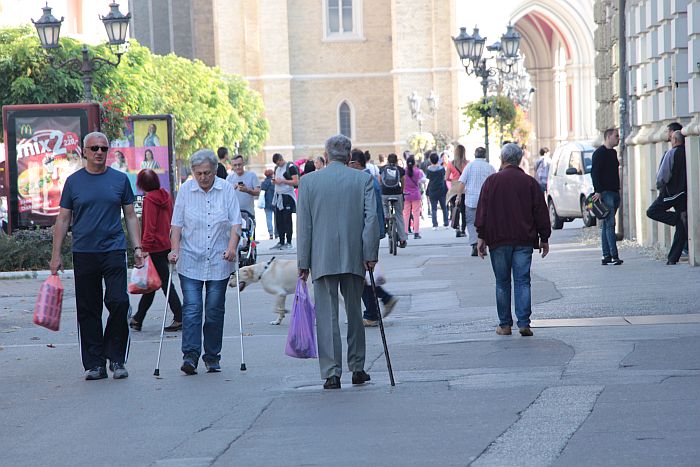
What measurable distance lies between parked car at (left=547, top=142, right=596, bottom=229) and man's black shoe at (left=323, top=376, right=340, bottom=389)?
18.3 m

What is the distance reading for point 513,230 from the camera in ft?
37.7

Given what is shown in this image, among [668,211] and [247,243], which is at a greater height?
[668,211]

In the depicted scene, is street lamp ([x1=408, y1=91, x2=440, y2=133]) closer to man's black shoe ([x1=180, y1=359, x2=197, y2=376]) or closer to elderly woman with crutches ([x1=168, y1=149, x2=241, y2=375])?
elderly woman with crutches ([x1=168, y1=149, x2=241, y2=375])

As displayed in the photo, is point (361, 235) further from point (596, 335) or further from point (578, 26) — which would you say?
point (578, 26)

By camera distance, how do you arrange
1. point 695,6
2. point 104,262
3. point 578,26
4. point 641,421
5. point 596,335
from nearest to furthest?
point 641,421 → point 104,262 → point 596,335 → point 695,6 → point 578,26

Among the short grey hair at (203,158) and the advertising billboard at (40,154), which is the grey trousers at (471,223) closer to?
the advertising billboard at (40,154)

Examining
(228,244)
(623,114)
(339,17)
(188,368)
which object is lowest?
(188,368)

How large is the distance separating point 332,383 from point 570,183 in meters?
19.8

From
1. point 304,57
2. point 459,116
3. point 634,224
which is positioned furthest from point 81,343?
point 304,57

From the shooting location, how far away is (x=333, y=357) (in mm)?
9078

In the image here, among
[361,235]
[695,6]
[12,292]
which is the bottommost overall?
[12,292]

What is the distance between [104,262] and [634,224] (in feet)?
46.7

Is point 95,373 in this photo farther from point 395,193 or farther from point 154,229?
point 395,193

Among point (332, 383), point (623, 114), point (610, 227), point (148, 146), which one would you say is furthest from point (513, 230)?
point (148, 146)
